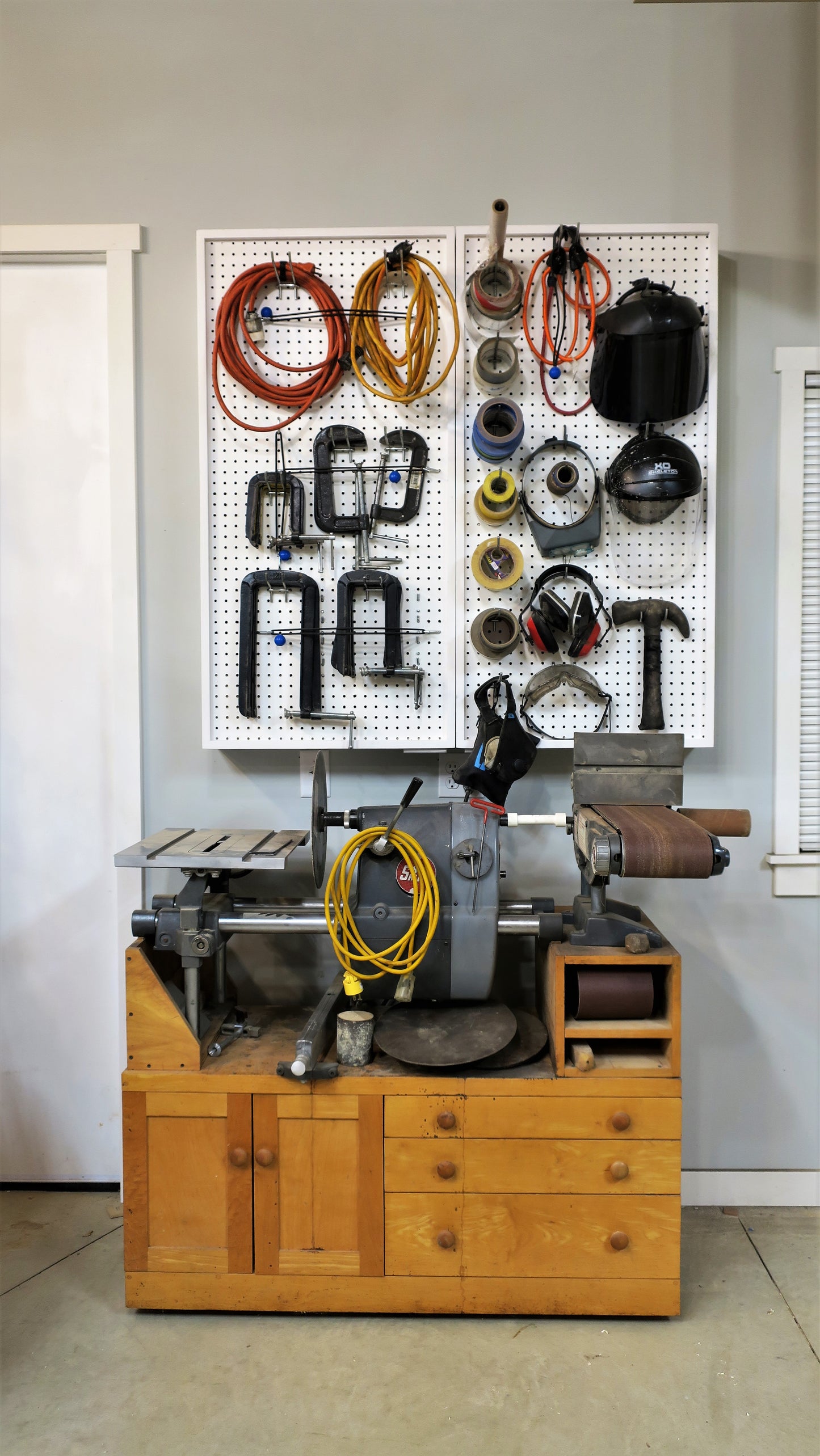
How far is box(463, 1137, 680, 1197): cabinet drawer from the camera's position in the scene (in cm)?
176

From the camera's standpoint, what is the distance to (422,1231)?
177cm

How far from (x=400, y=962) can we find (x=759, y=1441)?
44.0 inches

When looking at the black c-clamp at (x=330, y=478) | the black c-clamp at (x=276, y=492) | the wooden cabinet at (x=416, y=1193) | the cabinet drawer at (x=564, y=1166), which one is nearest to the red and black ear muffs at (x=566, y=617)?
the black c-clamp at (x=330, y=478)

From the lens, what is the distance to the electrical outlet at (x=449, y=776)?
2.19 meters

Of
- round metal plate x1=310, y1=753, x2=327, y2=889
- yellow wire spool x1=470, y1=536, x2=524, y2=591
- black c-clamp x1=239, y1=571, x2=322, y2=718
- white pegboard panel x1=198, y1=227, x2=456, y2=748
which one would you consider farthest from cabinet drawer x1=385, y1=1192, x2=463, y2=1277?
yellow wire spool x1=470, y1=536, x2=524, y2=591

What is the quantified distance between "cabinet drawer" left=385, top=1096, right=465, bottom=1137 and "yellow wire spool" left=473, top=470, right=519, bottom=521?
1367mm

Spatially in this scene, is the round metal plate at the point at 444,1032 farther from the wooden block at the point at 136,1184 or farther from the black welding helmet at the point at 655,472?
the black welding helmet at the point at 655,472

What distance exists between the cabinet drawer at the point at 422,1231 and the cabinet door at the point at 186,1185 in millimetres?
317

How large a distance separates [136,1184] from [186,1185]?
0.11 meters

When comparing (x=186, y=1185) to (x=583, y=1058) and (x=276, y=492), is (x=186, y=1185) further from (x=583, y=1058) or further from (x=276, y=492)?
(x=276, y=492)

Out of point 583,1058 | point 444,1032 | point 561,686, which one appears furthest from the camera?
point 561,686

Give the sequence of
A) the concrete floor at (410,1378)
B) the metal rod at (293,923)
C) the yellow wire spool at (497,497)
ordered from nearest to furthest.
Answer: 1. the concrete floor at (410,1378)
2. the metal rod at (293,923)
3. the yellow wire spool at (497,497)

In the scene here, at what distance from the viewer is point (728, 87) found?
2.12m

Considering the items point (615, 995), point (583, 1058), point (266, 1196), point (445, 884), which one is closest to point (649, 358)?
point (445, 884)
